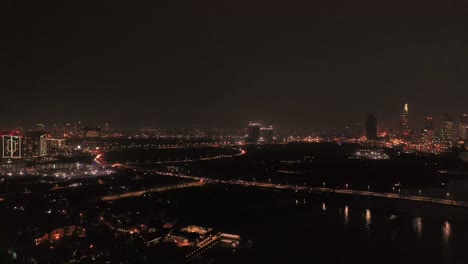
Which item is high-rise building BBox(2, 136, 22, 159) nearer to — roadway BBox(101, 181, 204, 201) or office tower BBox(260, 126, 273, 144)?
roadway BBox(101, 181, 204, 201)

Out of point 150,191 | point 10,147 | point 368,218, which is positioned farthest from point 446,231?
point 10,147

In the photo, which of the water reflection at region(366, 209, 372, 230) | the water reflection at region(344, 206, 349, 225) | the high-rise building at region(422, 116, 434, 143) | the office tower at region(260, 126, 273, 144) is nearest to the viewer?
the water reflection at region(366, 209, 372, 230)

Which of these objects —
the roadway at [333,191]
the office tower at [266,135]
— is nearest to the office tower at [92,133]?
the office tower at [266,135]

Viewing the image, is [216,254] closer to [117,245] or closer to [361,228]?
[117,245]

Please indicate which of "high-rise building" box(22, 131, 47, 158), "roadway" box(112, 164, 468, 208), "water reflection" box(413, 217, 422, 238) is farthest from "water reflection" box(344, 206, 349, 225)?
"high-rise building" box(22, 131, 47, 158)

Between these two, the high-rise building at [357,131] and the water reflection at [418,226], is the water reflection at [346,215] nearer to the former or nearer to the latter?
the water reflection at [418,226]

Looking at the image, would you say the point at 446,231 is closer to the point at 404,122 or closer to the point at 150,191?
the point at 150,191
